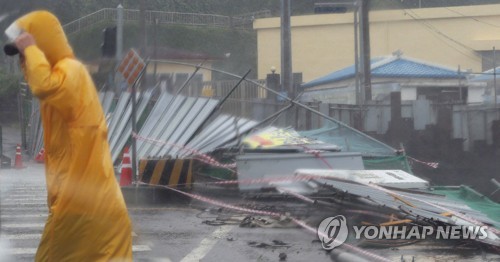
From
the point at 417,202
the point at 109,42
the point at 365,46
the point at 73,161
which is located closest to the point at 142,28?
the point at 109,42

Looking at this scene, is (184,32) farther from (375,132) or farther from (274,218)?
(375,132)

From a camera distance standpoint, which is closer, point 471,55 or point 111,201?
point 111,201

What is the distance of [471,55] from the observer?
2711cm

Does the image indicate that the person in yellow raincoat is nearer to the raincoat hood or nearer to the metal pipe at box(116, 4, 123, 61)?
the raincoat hood

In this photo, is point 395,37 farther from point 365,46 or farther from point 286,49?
point 286,49

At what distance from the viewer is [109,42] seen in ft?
28.2

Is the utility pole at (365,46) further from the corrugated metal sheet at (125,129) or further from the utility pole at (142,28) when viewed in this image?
the utility pole at (142,28)

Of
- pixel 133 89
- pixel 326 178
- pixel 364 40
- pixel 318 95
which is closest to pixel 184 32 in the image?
pixel 133 89

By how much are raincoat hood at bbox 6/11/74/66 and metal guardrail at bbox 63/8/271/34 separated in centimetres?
300

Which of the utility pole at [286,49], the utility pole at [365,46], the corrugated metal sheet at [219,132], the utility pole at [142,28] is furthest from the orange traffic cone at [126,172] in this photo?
the utility pole at [365,46]

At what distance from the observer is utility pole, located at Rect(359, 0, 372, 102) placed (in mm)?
22688

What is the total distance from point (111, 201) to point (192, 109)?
334 inches

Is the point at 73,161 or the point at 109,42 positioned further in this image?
the point at 109,42

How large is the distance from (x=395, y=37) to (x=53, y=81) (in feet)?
80.2
